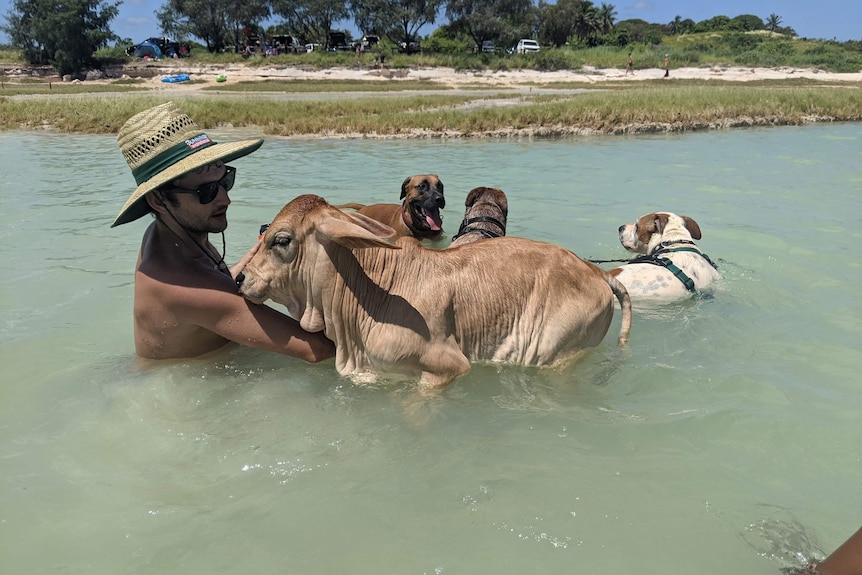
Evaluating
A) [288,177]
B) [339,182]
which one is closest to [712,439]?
[339,182]

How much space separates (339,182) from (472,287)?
10267 mm

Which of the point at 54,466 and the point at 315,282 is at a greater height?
the point at 315,282

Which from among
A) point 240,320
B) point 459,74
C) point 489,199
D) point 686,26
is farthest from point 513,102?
point 686,26

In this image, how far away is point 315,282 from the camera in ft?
14.1

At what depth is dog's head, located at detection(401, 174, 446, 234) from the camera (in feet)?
29.5

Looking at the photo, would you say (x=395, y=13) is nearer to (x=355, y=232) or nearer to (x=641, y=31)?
(x=641, y=31)

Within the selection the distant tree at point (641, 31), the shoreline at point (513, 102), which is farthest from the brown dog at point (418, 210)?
the distant tree at point (641, 31)

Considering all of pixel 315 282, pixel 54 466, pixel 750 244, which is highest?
pixel 315 282

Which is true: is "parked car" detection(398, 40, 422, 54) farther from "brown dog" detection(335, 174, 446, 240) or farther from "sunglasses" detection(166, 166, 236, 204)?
"sunglasses" detection(166, 166, 236, 204)

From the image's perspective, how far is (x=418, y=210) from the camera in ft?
30.0

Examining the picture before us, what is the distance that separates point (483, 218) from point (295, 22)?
86.7m

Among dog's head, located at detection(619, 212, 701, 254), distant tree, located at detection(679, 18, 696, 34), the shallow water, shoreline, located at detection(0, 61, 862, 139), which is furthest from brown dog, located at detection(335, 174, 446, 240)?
distant tree, located at detection(679, 18, 696, 34)

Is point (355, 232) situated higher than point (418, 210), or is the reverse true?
point (355, 232)

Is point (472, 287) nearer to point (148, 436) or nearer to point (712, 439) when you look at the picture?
point (712, 439)
